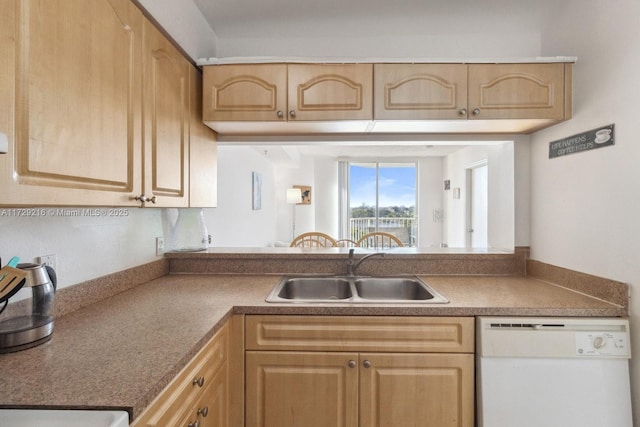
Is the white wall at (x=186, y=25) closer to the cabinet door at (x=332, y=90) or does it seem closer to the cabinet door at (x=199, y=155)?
the cabinet door at (x=199, y=155)

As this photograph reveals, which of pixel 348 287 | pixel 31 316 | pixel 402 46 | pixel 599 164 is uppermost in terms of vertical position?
pixel 402 46

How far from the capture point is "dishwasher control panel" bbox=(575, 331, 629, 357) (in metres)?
1.35

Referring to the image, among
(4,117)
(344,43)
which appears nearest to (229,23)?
(344,43)

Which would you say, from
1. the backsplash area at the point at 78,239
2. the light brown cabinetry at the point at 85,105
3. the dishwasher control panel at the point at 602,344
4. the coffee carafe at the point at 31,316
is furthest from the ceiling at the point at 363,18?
the coffee carafe at the point at 31,316

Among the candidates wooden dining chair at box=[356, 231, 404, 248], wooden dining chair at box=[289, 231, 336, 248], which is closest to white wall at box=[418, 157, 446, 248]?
wooden dining chair at box=[356, 231, 404, 248]

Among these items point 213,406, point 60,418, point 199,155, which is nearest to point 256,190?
point 199,155

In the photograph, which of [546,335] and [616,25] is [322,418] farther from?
[616,25]

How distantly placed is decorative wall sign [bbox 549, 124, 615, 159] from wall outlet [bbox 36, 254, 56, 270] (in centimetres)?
230

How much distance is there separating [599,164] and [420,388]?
1.29m

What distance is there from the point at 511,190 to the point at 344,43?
1395mm

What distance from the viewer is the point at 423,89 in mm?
1701

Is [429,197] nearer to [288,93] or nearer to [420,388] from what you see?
[288,93]

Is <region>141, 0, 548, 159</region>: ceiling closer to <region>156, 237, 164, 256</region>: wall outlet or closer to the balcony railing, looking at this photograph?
<region>156, 237, 164, 256</region>: wall outlet

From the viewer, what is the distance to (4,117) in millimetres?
713
